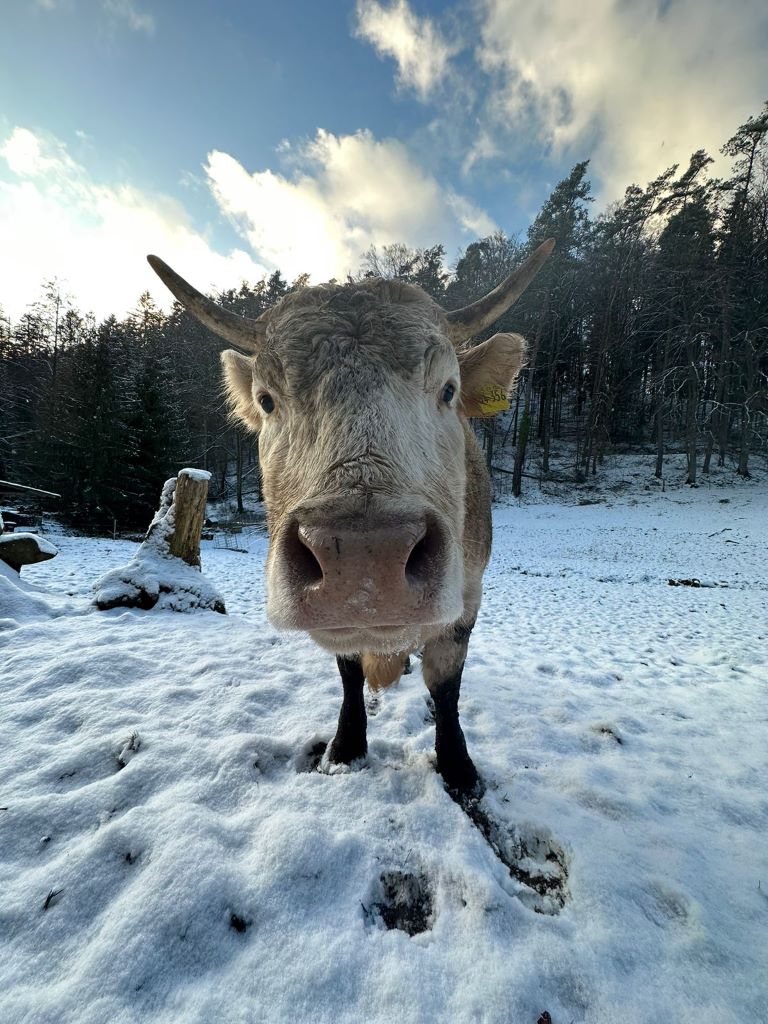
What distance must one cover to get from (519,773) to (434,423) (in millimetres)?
2343

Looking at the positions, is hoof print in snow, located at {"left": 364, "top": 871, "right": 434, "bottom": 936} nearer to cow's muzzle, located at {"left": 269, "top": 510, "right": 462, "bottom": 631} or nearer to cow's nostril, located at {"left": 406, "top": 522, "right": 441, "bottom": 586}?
cow's muzzle, located at {"left": 269, "top": 510, "right": 462, "bottom": 631}

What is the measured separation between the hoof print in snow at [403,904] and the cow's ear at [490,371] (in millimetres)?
2734

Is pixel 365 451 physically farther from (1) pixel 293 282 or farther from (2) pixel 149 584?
(1) pixel 293 282

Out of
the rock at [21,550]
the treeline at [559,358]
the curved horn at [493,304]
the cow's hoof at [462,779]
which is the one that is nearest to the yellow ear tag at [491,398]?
the curved horn at [493,304]

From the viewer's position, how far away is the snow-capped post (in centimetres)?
565

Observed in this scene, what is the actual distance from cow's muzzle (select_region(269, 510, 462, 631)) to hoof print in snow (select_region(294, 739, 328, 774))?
1.71 metres

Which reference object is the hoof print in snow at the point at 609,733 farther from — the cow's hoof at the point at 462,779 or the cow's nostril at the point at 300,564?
the cow's nostril at the point at 300,564

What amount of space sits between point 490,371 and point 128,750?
11.5ft

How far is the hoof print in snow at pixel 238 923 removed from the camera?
1.62 meters

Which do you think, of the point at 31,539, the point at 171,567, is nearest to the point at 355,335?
the point at 171,567

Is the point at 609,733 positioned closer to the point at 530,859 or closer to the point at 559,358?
the point at 530,859

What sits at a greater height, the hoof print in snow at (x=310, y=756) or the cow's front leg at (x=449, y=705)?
the cow's front leg at (x=449, y=705)

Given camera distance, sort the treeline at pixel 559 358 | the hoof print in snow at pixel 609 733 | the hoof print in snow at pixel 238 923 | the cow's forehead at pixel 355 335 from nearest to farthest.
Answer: the hoof print in snow at pixel 238 923 < the cow's forehead at pixel 355 335 < the hoof print in snow at pixel 609 733 < the treeline at pixel 559 358

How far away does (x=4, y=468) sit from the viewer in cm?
2375
